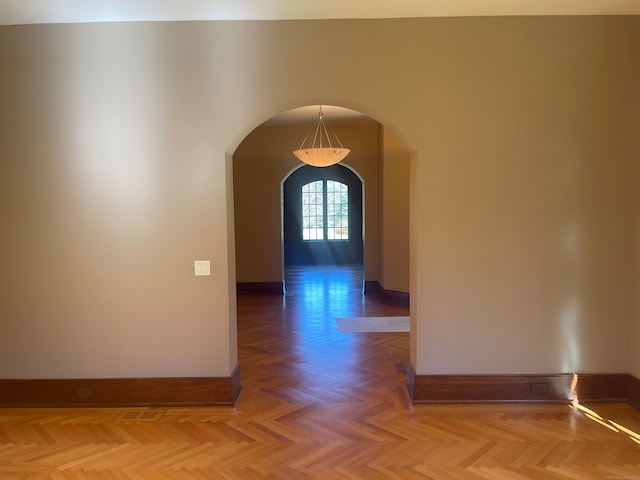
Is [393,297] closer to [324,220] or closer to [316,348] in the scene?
[316,348]

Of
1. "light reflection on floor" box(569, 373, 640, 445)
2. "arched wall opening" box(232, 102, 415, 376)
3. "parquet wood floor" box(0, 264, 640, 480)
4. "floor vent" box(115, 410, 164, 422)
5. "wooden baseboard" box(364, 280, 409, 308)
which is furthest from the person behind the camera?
"arched wall opening" box(232, 102, 415, 376)

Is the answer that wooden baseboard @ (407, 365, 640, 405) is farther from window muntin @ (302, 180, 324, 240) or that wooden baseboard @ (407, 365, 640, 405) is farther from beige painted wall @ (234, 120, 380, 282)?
window muntin @ (302, 180, 324, 240)

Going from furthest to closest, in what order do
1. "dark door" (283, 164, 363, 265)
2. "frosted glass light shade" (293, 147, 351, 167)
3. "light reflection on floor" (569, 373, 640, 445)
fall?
"dark door" (283, 164, 363, 265) < "frosted glass light shade" (293, 147, 351, 167) < "light reflection on floor" (569, 373, 640, 445)

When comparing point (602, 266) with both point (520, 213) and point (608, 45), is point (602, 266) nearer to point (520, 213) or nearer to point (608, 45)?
point (520, 213)

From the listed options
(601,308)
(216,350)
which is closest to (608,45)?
(601,308)

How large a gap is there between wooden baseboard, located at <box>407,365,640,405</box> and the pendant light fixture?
3634 mm

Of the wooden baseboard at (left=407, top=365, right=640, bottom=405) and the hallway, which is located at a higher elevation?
the wooden baseboard at (left=407, top=365, right=640, bottom=405)

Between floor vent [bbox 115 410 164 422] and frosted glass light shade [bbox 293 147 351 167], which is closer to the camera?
floor vent [bbox 115 410 164 422]

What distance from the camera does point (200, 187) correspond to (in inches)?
131

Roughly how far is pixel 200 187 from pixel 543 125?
98.4 inches

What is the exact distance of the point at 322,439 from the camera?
2934 mm

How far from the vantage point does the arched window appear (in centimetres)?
1262

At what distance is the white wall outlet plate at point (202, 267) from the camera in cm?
336

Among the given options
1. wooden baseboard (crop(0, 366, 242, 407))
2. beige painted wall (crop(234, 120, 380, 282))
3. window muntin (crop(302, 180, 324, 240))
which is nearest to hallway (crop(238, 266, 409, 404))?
wooden baseboard (crop(0, 366, 242, 407))
